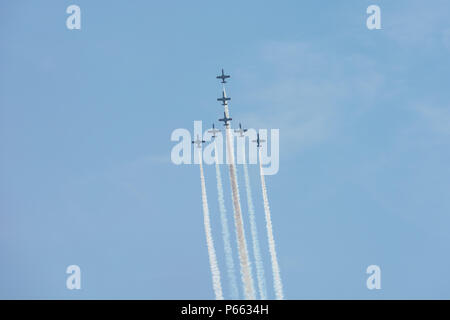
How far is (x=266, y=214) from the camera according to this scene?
199 m
